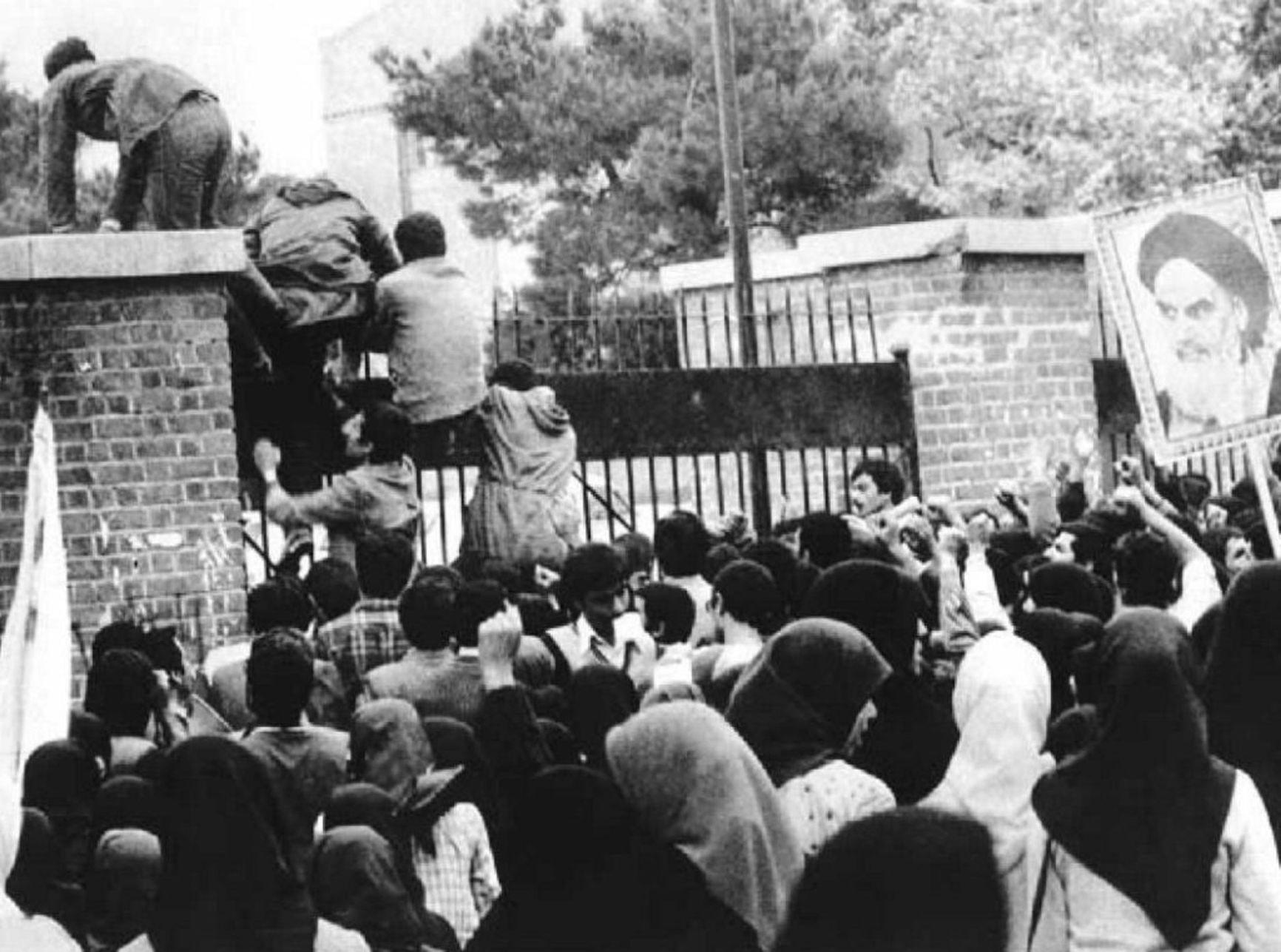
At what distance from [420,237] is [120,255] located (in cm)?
132

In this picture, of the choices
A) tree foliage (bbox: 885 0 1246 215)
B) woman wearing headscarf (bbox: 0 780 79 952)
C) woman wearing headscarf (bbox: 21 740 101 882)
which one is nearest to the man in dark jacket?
woman wearing headscarf (bbox: 21 740 101 882)

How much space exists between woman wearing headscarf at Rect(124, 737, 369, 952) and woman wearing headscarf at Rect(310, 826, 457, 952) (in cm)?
72

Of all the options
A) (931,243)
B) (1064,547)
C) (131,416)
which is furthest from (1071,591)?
(931,243)

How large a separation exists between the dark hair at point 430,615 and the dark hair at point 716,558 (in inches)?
57.2

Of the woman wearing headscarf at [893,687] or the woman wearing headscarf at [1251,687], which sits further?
the woman wearing headscarf at [893,687]

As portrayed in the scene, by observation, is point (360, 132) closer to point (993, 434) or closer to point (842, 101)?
point (842, 101)

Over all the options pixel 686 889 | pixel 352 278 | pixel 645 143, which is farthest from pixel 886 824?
pixel 645 143

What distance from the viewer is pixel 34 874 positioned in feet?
23.6

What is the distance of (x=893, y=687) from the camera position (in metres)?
7.73

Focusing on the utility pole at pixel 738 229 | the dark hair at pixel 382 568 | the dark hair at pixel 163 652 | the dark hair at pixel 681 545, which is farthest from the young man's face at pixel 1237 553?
the utility pole at pixel 738 229

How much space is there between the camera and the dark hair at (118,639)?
9.96 metres

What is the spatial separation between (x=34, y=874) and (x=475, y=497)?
6.62 metres

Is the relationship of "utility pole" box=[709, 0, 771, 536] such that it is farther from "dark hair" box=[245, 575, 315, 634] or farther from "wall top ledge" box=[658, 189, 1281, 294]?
"dark hair" box=[245, 575, 315, 634]

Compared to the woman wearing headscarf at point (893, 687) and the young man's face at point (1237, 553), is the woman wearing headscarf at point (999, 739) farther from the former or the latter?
the young man's face at point (1237, 553)
